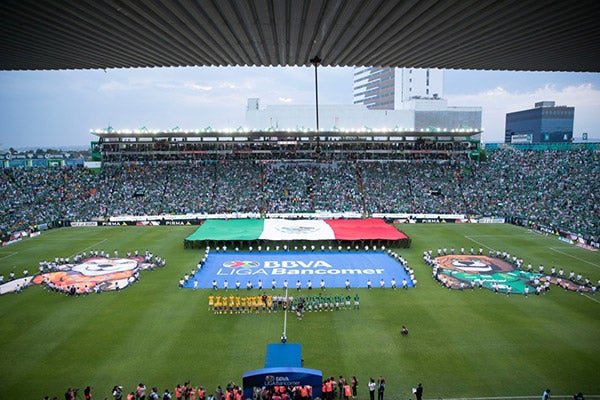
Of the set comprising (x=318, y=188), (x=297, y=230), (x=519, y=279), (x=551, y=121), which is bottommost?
(x=519, y=279)

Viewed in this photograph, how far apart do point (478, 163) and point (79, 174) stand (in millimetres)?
68846

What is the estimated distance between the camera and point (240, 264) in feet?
115

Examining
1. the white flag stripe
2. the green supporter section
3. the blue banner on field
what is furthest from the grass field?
the white flag stripe

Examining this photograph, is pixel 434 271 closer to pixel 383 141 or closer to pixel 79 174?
pixel 383 141

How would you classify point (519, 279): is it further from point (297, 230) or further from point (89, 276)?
point (89, 276)

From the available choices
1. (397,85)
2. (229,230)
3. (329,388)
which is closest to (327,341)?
(329,388)

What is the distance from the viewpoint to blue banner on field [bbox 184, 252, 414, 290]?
2988 centimetres

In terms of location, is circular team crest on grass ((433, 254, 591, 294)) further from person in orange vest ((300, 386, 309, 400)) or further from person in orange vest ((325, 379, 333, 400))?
A: person in orange vest ((300, 386, 309, 400))

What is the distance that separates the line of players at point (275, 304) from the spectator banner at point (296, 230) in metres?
14.2

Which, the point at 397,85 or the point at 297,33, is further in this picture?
the point at 397,85

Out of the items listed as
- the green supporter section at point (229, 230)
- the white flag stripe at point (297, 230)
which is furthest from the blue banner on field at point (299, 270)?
the green supporter section at point (229, 230)

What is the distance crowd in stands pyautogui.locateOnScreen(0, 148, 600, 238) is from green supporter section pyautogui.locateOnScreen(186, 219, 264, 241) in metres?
8.96

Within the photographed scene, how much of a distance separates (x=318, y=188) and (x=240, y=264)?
2877 centimetres

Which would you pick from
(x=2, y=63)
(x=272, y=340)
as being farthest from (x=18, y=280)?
(x=2, y=63)
